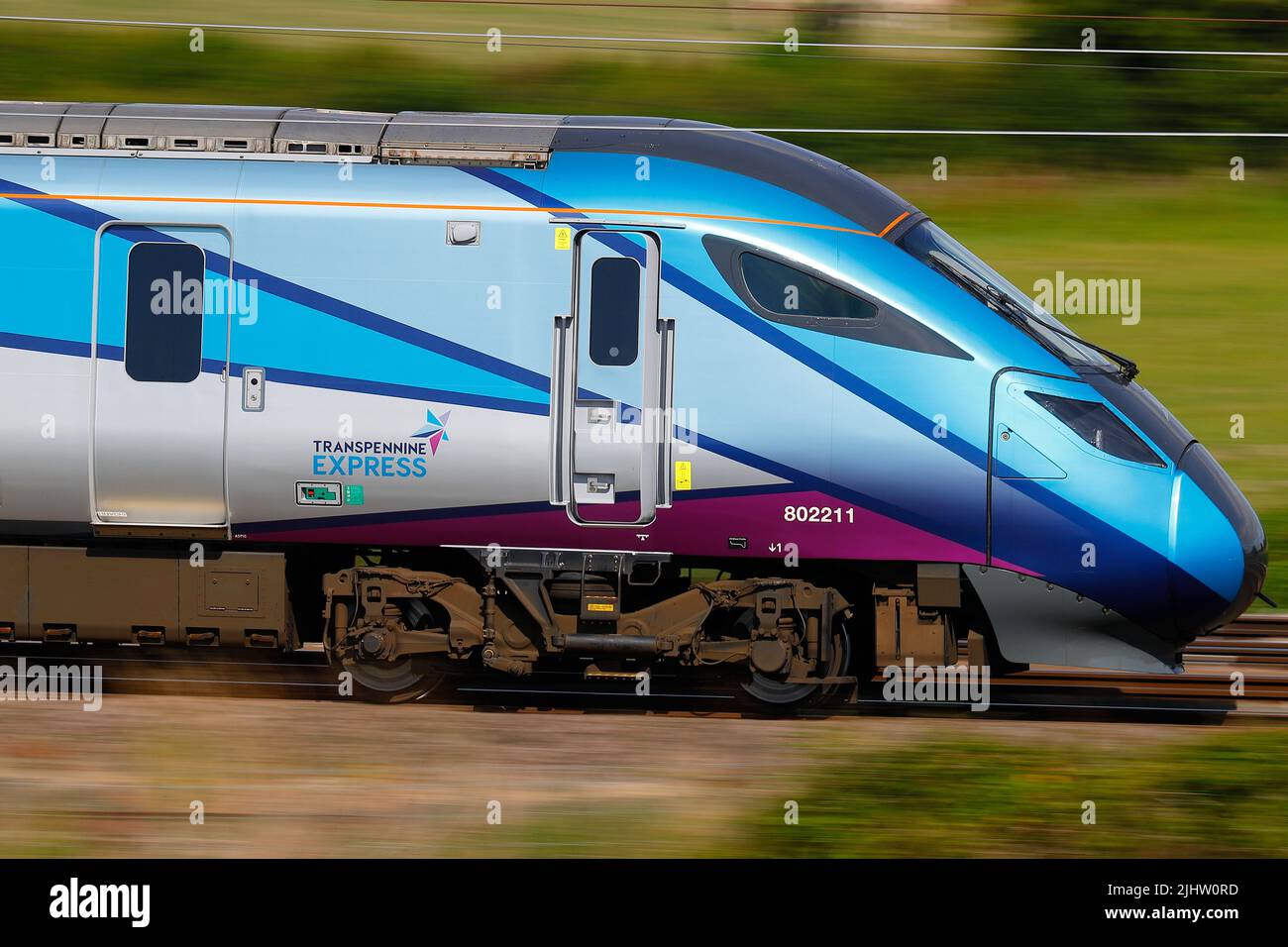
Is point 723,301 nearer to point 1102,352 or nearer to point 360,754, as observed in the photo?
point 1102,352

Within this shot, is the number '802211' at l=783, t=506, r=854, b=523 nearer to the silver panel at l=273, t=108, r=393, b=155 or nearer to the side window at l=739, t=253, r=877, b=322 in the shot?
the side window at l=739, t=253, r=877, b=322

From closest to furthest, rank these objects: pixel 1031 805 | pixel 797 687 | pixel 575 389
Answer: pixel 1031 805 → pixel 575 389 → pixel 797 687

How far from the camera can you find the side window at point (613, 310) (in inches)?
385

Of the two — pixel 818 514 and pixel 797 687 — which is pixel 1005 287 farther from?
pixel 797 687

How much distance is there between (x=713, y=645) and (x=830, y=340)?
6.57 feet

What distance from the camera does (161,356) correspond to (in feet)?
32.4

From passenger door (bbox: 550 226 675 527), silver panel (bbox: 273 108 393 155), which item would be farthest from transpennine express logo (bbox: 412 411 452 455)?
silver panel (bbox: 273 108 393 155)

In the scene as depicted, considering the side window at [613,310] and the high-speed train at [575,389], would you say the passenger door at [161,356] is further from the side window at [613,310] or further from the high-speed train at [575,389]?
the side window at [613,310]

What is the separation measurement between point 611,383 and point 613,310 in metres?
0.43

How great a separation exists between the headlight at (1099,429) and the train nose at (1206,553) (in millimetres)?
264

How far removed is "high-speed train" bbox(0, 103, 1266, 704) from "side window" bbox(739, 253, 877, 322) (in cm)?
2

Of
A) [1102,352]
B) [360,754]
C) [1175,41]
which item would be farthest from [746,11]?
[360,754]

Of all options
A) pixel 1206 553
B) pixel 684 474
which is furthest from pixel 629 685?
pixel 1206 553

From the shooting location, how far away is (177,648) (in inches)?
460
